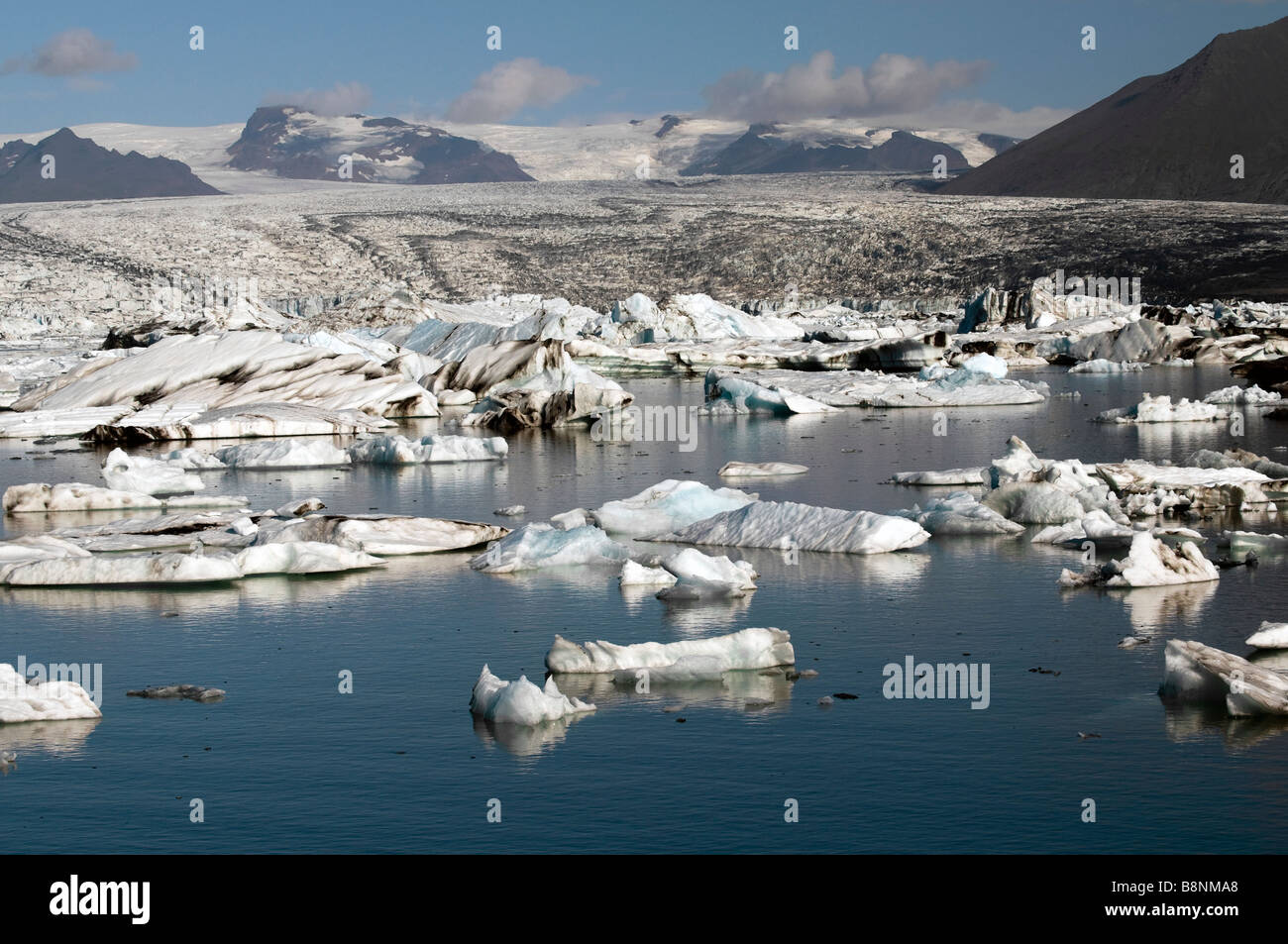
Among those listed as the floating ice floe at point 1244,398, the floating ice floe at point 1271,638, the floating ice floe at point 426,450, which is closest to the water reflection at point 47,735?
the floating ice floe at point 1271,638

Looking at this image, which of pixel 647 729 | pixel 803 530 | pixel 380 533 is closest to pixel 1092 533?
pixel 803 530

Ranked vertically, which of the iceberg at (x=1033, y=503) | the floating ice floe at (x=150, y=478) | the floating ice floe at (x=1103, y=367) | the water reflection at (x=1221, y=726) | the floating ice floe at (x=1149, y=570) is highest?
the floating ice floe at (x=1103, y=367)

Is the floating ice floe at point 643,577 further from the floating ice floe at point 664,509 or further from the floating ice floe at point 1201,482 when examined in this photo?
the floating ice floe at point 1201,482

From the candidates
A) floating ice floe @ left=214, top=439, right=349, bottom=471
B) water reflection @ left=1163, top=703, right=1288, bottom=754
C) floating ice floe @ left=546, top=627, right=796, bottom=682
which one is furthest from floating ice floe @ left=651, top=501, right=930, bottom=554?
floating ice floe @ left=214, top=439, right=349, bottom=471

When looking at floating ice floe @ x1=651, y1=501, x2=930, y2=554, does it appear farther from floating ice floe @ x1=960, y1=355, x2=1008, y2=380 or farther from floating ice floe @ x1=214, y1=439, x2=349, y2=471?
floating ice floe @ x1=960, y1=355, x2=1008, y2=380

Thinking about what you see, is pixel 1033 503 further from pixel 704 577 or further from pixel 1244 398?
pixel 1244 398

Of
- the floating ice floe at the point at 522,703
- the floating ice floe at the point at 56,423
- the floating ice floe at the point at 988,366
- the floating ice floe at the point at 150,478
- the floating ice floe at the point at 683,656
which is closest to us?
the floating ice floe at the point at 522,703

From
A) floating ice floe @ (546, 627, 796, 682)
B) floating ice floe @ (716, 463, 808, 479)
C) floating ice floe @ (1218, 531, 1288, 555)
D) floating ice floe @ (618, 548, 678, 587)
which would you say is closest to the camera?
floating ice floe @ (546, 627, 796, 682)

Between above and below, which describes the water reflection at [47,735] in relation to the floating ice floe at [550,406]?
below
